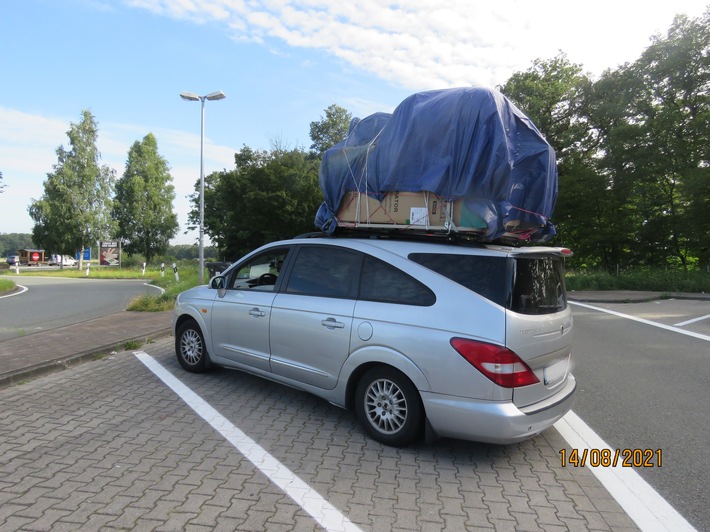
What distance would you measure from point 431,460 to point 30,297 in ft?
61.3

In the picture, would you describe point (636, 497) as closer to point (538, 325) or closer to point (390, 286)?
point (538, 325)

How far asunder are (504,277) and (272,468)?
7.32 feet

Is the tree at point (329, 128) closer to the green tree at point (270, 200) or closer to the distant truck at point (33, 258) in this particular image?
the green tree at point (270, 200)

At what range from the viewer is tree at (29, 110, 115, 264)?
4553cm

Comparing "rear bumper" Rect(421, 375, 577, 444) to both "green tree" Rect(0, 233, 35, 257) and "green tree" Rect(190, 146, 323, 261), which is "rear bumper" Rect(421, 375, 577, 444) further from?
"green tree" Rect(0, 233, 35, 257)

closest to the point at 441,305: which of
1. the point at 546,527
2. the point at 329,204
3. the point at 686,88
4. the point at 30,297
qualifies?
the point at 546,527

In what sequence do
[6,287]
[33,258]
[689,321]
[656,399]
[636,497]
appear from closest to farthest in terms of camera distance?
[636,497] → [656,399] → [689,321] → [6,287] → [33,258]

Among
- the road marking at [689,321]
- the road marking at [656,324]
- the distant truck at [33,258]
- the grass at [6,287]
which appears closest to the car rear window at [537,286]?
the road marking at [656,324]

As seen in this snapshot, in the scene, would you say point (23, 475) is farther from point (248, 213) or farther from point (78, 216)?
point (78, 216)

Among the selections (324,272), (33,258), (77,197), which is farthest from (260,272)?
(33,258)

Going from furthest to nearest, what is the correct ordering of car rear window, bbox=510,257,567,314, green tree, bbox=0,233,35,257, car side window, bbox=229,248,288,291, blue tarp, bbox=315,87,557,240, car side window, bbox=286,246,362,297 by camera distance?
green tree, bbox=0,233,35,257, car side window, bbox=229,248,288,291, car side window, bbox=286,246,362,297, blue tarp, bbox=315,87,557,240, car rear window, bbox=510,257,567,314

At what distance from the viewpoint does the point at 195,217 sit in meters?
58.6

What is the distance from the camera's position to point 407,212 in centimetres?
417
